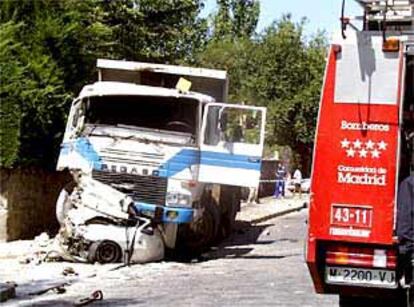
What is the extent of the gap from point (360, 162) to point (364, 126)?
305 mm

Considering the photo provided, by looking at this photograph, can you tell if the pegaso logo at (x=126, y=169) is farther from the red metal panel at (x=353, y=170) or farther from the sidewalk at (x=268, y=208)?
the sidewalk at (x=268, y=208)

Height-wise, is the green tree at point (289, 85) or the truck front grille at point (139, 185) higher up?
the green tree at point (289, 85)

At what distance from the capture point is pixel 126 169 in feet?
55.1

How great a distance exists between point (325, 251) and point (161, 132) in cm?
883

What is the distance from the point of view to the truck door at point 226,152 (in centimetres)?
1714

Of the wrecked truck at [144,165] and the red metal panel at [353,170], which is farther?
the wrecked truck at [144,165]

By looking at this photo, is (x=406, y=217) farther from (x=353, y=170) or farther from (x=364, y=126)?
(x=364, y=126)

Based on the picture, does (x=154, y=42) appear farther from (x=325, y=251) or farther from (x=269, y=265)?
(x=325, y=251)

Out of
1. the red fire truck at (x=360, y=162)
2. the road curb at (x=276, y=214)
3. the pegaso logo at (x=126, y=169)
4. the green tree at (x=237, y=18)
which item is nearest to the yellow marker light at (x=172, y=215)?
the pegaso logo at (x=126, y=169)

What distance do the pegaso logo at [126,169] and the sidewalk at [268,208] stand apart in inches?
444

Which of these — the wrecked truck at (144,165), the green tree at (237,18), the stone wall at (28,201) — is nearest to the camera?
the wrecked truck at (144,165)

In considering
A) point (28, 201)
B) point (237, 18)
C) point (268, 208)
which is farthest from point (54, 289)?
point (237, 18)

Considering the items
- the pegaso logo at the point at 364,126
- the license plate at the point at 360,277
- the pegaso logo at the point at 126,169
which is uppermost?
the pegaso logo at the point at 364,126

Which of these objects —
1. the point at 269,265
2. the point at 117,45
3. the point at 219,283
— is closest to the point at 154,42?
the point at 117,45
